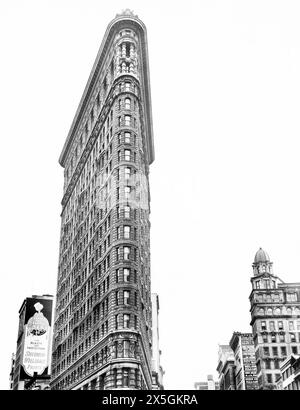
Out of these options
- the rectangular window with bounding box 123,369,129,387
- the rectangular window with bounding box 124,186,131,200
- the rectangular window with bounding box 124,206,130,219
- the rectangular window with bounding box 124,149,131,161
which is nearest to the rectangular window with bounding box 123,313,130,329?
the rectangular window with bounding box 123,369,129,387

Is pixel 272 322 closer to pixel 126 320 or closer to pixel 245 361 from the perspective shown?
pixel 245 361

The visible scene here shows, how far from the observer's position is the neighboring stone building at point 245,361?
163 m

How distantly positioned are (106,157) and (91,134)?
15853 millimetres

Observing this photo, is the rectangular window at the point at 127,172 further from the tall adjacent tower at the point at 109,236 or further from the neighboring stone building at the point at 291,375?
the neighboring stone building at the point at 291,375

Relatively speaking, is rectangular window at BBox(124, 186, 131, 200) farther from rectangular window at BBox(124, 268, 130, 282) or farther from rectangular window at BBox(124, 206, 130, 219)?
rectangular window at BBox(124, 268, 130, 282)

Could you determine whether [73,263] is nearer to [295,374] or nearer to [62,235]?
[62,235]

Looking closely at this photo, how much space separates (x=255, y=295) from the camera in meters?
152

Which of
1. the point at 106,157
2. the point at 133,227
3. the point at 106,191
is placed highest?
the point at 106,157

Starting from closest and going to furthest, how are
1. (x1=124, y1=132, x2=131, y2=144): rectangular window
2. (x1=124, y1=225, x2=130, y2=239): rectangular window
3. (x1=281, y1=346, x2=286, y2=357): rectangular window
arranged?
(x1=124, y1=225, x2=130, y2=239): rectangular window
(x1=124, y1=132, x2=131, y2=144): rectangular window
(x1=281, y1=346, x2=286, y2=357): rectangular window

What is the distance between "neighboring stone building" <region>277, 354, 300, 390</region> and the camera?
106 meters

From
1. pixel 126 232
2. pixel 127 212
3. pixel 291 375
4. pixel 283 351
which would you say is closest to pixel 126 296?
pixel 126 232

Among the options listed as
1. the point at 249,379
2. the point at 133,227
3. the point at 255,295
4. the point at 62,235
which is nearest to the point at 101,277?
the point at 133,227

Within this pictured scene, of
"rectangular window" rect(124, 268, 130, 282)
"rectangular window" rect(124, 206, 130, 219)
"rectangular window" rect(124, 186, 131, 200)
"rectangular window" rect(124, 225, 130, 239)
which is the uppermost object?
"rectangular window" rect(124, 186, 131, 200)

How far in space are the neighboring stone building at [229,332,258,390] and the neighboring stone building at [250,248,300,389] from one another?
2114 centimetres
